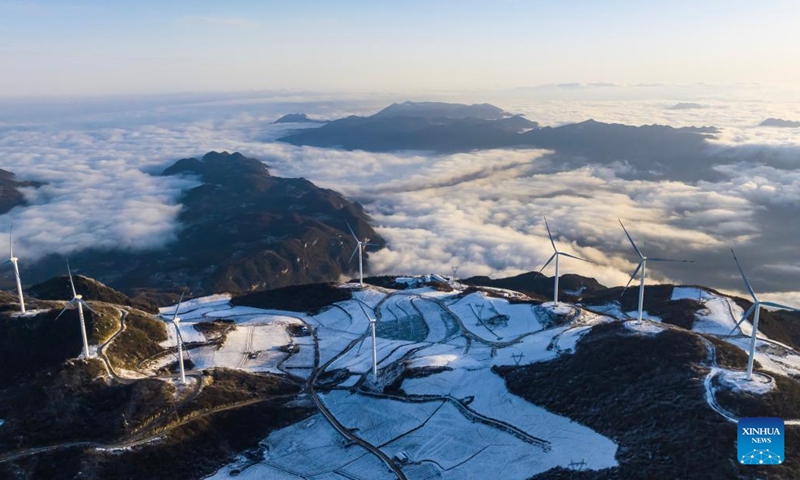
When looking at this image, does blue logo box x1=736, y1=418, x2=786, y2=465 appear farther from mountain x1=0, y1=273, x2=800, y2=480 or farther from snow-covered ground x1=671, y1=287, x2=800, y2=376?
snow-covered ground x1=671, y1=287, x2=800, y2=376

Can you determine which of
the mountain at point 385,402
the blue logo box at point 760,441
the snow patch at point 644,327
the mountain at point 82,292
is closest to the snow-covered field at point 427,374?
the snow patch at point 644,327

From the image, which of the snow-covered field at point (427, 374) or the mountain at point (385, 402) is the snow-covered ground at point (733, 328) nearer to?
the snow-covered field at point (427, 374)

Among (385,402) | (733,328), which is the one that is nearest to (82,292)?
(385,402)

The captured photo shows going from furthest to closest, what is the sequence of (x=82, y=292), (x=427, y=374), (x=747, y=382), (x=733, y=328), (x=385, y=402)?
1. (x=82, y=292)
2. (x=733, y=328)
3. (x=427, y=374)
4. (x=385, y=402)
5. (x=747, y=382)

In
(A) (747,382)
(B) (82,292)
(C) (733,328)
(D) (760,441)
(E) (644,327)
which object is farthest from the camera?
(B) (82,292)

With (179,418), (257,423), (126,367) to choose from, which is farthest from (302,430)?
(126,367)

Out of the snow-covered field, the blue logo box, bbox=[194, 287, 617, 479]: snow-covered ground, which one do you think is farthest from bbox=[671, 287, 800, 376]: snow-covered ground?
bbox=[194, 287, 617, 479]: snow-covered ground

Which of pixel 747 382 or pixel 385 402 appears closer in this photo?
pixel 747 382

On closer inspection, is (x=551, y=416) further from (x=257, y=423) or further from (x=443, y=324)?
(x=443, y=324)

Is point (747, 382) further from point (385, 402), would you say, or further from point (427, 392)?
point (385, 402)
